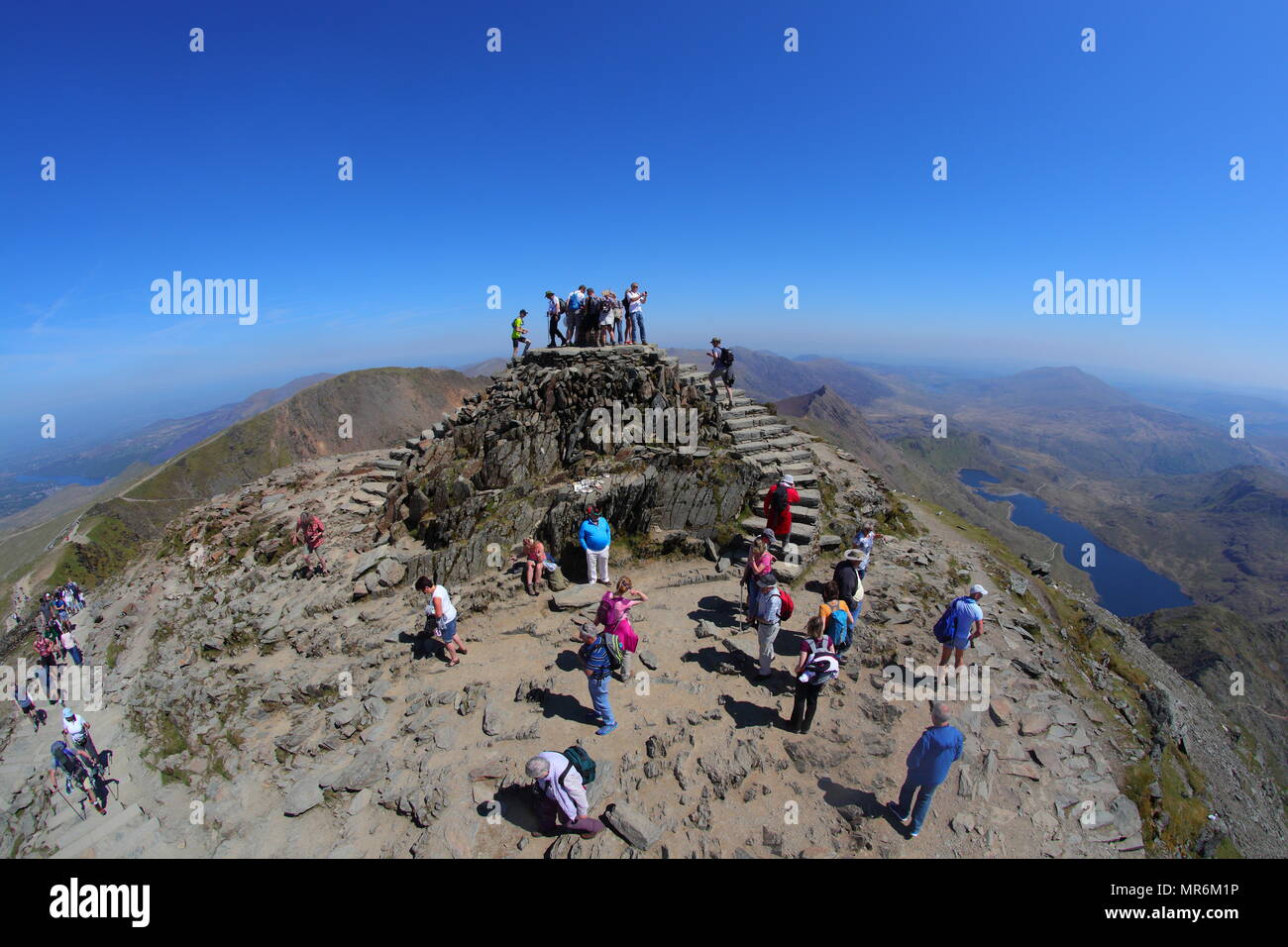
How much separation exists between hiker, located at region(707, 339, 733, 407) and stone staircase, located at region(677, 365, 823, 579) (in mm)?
240

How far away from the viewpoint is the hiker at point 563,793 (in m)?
6.84

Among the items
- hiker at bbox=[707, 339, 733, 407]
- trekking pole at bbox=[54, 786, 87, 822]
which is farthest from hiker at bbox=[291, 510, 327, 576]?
hiker at bbox=[707, 339, 733, 407]

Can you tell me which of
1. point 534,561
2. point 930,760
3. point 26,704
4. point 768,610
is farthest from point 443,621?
point 26,704

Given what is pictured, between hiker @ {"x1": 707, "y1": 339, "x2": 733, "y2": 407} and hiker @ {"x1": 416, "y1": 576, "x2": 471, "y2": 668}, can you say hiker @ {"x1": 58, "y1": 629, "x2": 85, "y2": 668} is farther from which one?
hiker @ {"x1": 707, "y1": 339, "x2": 733, "y2": 407}

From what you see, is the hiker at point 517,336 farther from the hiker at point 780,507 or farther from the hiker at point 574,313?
the hiker at point 780,507

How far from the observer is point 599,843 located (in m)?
7.09

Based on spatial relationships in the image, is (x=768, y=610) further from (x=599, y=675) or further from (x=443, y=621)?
(x=443, y=621)

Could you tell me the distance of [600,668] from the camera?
843 centimetres

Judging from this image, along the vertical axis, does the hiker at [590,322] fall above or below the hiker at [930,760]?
above

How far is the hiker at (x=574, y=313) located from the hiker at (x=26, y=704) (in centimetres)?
2330

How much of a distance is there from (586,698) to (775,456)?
11.2m

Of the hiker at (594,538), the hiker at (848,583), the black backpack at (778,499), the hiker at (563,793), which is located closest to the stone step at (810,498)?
the black backpack at (778,499)

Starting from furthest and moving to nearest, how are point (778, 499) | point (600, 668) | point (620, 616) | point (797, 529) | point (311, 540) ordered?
point (311, 540)
point (797, 529)
point (778, 499)
point (620, 616)
point (600, 668)
